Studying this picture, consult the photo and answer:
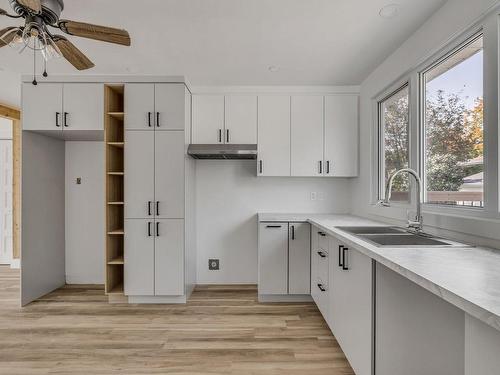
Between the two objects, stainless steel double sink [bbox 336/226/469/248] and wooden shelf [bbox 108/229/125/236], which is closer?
stainless steel double sink [bbox 336/226/469/248]

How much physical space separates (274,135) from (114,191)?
1.94 metres

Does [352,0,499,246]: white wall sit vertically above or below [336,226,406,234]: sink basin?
above

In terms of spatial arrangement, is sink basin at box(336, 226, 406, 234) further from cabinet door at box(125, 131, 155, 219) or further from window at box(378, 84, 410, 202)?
cabinet door at box(125, 131, 155, 219)

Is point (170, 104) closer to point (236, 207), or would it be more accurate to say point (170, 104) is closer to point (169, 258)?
point (236, 207)

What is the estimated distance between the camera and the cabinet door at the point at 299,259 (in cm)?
308

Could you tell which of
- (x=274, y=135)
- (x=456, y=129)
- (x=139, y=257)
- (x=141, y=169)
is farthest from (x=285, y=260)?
(x=456, y=129)

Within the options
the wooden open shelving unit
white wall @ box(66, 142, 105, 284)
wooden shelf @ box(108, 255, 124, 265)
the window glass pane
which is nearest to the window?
the window glass pane

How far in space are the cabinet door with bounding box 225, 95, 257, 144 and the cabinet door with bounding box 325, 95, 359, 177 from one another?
0.88 m

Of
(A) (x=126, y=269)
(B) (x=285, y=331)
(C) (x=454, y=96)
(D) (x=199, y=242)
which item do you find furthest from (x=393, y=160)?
(A) (x=126, y=269)

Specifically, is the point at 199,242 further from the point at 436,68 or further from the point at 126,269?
the point at 436,68

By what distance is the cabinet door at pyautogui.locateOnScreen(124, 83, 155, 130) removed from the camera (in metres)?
Answer: 3.04

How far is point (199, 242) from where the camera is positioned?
368cm

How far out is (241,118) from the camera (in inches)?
134

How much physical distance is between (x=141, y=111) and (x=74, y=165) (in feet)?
4.43
